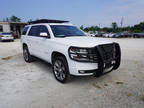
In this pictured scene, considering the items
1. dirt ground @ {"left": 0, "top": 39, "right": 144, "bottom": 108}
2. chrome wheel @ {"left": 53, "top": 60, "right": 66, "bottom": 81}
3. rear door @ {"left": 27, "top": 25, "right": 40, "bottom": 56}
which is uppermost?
rear door @ {"left": 27, "top": 25, "right": 40, "bottom": 56}

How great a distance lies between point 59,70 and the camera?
3.34 meters

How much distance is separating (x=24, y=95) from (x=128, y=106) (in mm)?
2446

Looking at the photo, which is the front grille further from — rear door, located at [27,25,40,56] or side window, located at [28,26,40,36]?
side window, located at [28,26,40,36]

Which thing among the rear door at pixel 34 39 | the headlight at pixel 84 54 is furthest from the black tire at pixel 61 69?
the rear door at pixel 34 39

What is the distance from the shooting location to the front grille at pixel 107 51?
2770mm

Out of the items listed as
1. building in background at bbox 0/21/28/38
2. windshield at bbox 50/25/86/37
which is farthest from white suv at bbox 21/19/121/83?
building in background at bbox 0/21/28/38

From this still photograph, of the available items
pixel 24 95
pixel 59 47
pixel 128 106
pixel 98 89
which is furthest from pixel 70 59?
pixel 128 106

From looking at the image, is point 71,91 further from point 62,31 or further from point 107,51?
point 62,31

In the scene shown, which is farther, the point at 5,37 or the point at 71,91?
the point at 5,37

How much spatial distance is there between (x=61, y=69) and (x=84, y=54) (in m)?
0.97

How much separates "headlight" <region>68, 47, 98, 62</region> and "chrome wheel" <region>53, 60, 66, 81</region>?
63cm

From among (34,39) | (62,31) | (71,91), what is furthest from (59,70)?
(34,39)

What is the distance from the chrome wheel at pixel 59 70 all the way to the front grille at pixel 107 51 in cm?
115

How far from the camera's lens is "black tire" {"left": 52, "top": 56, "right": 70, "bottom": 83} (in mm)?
2999
